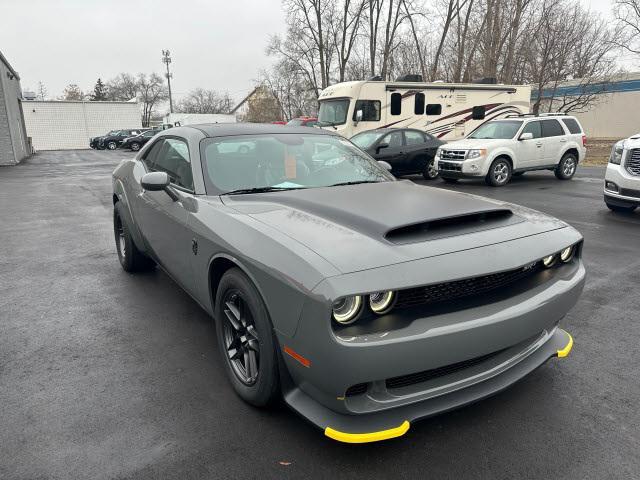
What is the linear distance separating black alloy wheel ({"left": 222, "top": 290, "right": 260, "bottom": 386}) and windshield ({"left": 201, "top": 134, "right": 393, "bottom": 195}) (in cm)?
87

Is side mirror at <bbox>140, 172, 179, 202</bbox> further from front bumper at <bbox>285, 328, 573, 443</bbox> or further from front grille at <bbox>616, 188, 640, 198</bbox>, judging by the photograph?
front grille at <bbox>616, 188, 640, 198</bbox>

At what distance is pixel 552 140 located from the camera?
12148 millimetres

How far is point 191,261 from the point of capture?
10.1 ft

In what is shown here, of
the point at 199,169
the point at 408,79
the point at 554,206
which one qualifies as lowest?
the point at 554,206

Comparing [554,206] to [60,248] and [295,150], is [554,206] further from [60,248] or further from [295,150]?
[60,248]

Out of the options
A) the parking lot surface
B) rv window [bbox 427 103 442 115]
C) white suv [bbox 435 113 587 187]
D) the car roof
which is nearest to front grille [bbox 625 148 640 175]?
the parking lot surface

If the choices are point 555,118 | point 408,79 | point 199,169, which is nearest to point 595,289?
point 199,169

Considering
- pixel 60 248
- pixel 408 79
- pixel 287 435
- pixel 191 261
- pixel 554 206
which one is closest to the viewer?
pixel 287 435

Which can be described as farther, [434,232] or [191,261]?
[191,261]

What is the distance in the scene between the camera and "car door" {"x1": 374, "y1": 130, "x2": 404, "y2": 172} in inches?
487

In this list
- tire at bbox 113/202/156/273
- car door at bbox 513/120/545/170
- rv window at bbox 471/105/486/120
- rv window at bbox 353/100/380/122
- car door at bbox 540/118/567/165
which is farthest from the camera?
rv window at bbox 471/105/486/120

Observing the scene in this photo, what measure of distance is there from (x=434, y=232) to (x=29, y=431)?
7.81 ft

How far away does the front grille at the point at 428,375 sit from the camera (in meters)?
2.08

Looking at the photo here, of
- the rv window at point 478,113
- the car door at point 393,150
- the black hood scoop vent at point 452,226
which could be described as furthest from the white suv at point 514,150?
the black hood scoop vent at point 452,226
